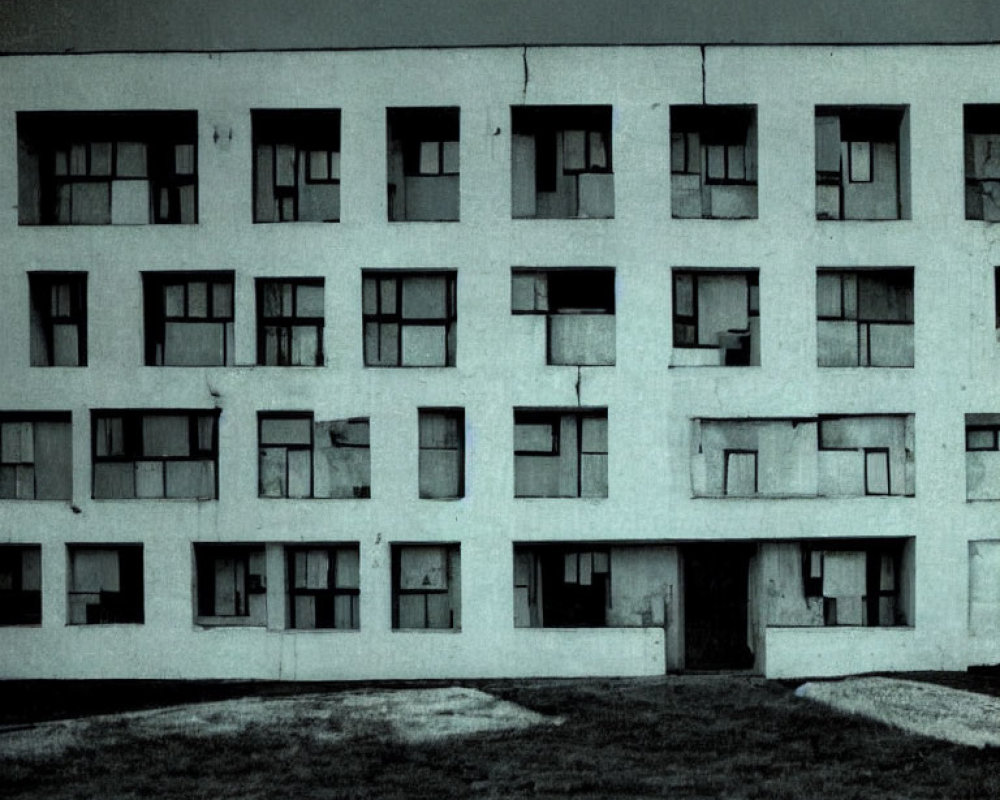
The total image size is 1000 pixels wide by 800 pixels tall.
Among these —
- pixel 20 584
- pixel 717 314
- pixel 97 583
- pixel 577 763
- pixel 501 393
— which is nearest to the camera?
pixel 577 763

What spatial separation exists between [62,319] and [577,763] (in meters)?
13.1

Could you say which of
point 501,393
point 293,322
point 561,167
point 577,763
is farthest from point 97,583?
point 561,167

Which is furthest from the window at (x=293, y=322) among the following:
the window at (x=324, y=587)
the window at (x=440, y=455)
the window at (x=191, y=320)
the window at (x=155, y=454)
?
the window at (x=324, y=587)

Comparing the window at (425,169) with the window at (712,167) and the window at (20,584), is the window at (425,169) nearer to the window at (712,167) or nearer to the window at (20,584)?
the window at (712,167)

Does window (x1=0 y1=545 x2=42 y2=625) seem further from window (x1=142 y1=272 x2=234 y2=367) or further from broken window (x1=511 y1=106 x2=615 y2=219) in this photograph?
broken window (x1=511 y1=106 x2=615 y2=219)

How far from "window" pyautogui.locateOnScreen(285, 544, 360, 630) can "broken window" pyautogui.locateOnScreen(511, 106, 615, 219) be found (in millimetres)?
7188

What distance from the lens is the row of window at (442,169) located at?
21.5 metres

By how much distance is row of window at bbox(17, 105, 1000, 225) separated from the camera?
21.5 meters

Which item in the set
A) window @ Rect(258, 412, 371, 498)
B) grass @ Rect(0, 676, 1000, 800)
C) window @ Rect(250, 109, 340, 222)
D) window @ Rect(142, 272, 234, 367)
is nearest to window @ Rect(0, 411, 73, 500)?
window @ Rect(142, 272, 234, 367)

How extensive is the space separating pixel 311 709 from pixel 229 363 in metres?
6.98

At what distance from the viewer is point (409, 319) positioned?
2123cm

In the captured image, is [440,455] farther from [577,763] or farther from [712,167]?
[577,763]

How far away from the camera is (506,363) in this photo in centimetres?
2072

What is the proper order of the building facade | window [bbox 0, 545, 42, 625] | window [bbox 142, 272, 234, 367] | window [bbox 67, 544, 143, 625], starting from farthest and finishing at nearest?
1. window [bbox 142, 272, 234, 367]
2. window [bbox 0, 545, 42, 625]
3. window [bbox 67, 544, 143, 625]
4. the building facade
